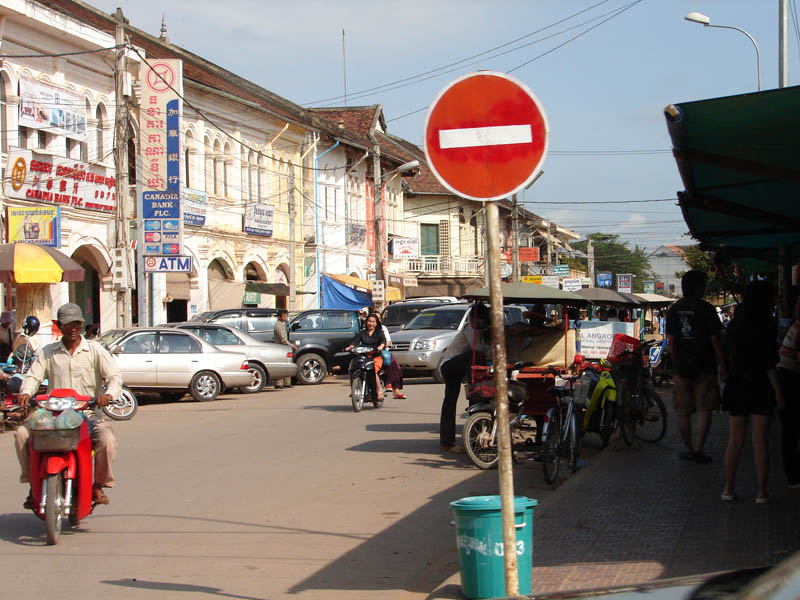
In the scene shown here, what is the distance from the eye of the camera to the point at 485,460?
437 inches

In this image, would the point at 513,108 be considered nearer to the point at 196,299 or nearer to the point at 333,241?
the point at 196,299

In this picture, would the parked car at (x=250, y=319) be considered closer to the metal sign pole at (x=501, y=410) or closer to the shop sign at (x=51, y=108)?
the shop sign at (x=51, y=108)

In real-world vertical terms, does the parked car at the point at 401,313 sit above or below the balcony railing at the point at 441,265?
below

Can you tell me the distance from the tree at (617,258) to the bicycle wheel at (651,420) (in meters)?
108

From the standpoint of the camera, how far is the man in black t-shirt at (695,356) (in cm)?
1010

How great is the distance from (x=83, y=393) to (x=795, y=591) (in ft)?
22.2

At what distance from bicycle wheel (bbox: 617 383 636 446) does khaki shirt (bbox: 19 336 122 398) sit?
20.5 feet

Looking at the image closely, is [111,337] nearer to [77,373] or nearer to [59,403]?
[77,373]

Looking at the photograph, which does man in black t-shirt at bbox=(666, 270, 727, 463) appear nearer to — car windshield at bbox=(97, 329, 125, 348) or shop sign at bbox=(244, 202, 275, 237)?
car windshield at bbox=(97, 329, 125, 348)

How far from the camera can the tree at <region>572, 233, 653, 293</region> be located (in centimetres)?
12175

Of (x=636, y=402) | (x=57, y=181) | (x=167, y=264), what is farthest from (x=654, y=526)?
(x=57, y=181)

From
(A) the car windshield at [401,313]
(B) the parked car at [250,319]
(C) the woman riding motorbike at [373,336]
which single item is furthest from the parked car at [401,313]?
(C) the woman riding motorbike at [373,336]

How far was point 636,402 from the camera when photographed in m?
12.3

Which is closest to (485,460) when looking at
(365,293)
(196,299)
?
(196,299)
